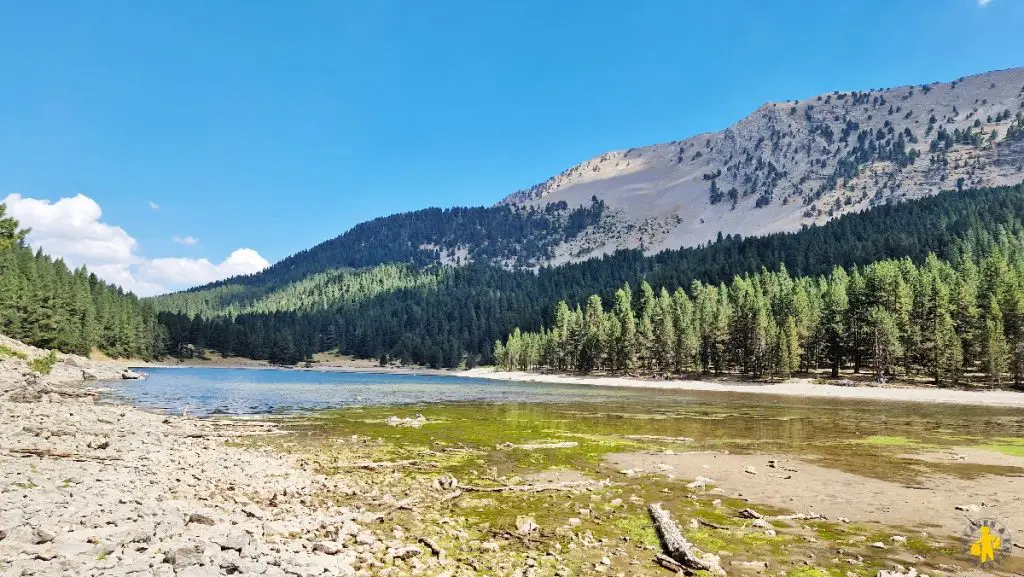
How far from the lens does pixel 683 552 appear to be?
11.6 metres

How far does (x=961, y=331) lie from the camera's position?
8744cm

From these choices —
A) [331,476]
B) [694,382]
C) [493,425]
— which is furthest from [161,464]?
[694,382]

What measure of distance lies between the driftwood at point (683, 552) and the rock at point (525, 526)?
10.5 feet

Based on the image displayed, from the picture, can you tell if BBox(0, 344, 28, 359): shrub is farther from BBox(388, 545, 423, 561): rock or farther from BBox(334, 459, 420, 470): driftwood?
BBox(388, 545, 423, 561): rock

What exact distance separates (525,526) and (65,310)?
458 feet

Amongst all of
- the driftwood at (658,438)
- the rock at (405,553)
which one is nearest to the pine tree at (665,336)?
the driftwood at (658,438)

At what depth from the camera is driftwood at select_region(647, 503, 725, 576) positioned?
11.2 meters

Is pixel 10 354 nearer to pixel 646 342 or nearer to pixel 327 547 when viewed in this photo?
pixel 327 547

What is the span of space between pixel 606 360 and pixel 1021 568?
12961 cm

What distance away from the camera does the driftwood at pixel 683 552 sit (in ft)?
36.7

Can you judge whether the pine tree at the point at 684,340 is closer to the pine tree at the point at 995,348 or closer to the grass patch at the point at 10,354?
the pine tree at the point at 995,348

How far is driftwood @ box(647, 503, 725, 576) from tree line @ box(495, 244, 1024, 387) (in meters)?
87.2

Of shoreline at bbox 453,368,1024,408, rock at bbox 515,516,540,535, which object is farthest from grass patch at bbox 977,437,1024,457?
shoreline at bbox 453,368,1024,408

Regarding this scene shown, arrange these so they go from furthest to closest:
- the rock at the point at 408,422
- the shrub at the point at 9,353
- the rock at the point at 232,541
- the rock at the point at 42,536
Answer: the shrub at the point at 9,353 < the rock at the point at 408,422 < the rock at the point at 232,541 < the rock at the point at 42,536
